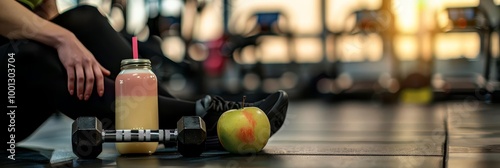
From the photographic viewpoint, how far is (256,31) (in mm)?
7309

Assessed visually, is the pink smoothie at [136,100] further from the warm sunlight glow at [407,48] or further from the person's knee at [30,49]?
the warm sunlight glow at [407,48]

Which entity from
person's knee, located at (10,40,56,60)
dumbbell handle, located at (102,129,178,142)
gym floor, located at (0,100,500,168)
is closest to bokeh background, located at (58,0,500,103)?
gym floor, located at (0,100,500,168)

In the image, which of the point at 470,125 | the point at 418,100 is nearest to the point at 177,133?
the point at 470,125

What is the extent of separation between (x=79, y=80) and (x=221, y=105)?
1.21ft

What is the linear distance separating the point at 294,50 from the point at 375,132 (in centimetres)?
534

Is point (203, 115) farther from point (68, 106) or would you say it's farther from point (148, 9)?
point (148, 9)

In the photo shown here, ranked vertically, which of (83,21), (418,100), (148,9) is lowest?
(418,100)

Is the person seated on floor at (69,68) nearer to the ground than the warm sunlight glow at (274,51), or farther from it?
nearer to the ground

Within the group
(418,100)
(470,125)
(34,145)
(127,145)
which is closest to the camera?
(127,145)

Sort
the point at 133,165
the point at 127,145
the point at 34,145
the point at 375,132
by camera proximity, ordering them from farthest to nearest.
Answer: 1. the point at 375,132
2. the point at 34,145
3. the point at 127,145
4. the point at 133,165

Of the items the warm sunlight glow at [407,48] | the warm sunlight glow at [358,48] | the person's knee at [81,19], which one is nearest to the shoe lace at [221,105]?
the person's knee at [81,19]

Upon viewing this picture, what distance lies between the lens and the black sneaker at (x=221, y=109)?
72.7 inches

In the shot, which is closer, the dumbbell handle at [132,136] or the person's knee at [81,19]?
the dumbbell handle at [132,136]

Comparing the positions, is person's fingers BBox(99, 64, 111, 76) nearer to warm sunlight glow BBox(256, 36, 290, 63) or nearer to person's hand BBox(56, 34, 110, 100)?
person's hand BBox(56, 34, 110, 100)
